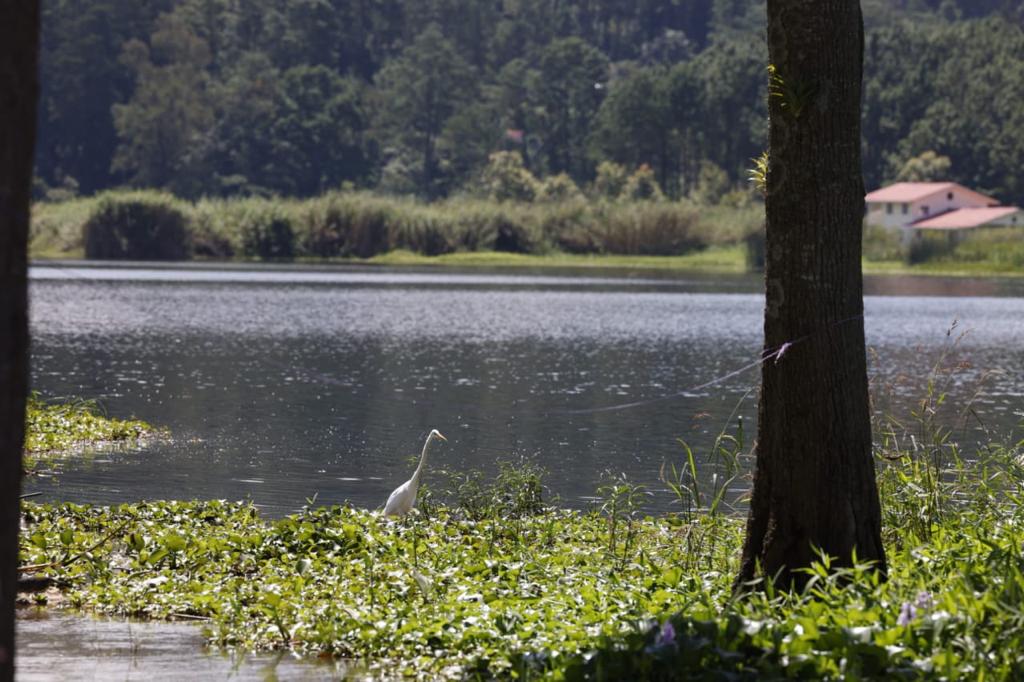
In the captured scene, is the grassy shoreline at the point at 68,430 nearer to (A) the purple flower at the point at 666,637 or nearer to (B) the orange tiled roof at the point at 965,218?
(A) the purple flower at the point at 666,637

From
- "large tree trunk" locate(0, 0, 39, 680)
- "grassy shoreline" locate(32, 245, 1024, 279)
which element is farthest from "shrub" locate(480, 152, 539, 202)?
"large tree trunk" locate(0, 0, 39, 680)

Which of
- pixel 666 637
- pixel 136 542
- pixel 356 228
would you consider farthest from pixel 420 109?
pixel 666 637

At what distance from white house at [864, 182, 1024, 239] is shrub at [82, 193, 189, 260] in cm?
4676

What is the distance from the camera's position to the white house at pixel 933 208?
359 ft

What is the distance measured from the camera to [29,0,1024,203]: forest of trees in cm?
12556

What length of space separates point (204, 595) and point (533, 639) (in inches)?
98.1

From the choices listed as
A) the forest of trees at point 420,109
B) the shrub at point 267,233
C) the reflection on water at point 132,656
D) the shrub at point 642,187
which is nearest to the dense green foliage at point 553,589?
the reflection on water at point 132,656

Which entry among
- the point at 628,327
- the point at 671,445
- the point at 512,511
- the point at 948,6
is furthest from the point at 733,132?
the point at 512,511

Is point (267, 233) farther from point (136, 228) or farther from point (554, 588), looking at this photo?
point (554, 588)

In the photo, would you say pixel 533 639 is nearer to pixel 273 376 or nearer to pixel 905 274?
pixel 273 376

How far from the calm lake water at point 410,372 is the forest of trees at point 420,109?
61.4 metres

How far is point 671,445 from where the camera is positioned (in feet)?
72.0

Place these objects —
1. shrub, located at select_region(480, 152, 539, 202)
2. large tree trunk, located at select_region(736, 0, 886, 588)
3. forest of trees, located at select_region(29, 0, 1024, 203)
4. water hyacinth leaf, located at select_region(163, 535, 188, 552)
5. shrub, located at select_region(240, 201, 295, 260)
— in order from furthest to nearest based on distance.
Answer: forest of trees, located at select_region(29, 0, 1024, 203)
shrub, located at select_region(480, 152, 539, 202)
shrub, located at select_region(240, 201, 295, 260)
water hyacinth leaf, located at select_region(163, 535, 188, 552)
large tree trunk, located at select_region(736, 0, 886, 588)

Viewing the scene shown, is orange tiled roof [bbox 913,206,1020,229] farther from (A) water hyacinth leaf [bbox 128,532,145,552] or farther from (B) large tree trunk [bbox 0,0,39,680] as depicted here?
(B) large tree trunk [bbox 0,0,39,680]
